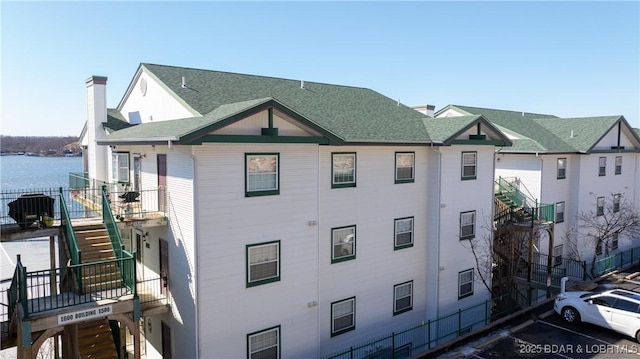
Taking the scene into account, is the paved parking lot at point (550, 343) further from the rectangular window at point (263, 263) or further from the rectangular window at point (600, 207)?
the rectangular window at point (600, 207)

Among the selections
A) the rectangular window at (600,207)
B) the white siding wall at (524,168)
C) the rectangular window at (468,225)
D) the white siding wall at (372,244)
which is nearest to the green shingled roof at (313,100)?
the white siding wall at (372,244)

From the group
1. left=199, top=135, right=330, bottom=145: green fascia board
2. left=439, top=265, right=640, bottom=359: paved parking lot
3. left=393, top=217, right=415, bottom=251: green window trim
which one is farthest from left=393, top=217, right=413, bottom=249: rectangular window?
left=199, top=135, right=330, bottom=145: green fascia board

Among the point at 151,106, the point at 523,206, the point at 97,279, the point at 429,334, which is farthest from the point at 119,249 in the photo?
the point at 523,206

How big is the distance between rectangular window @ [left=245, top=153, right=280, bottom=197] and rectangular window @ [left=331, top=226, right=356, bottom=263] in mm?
3749

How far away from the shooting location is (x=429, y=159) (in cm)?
2181

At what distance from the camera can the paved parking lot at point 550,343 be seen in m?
18.7

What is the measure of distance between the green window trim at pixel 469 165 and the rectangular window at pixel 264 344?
11945mm

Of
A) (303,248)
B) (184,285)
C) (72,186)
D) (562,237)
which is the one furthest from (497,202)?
(72,186)

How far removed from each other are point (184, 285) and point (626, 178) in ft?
115

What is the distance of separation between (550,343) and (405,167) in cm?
982

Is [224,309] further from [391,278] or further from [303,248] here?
[391,278]

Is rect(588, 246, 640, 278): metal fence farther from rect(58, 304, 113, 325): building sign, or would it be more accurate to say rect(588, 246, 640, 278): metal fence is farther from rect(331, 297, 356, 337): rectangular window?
rect(58, 304, 113, 325): building sign

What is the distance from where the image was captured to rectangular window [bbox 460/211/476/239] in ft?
74.7

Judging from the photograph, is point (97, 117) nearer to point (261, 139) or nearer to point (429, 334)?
point (261, 139)
